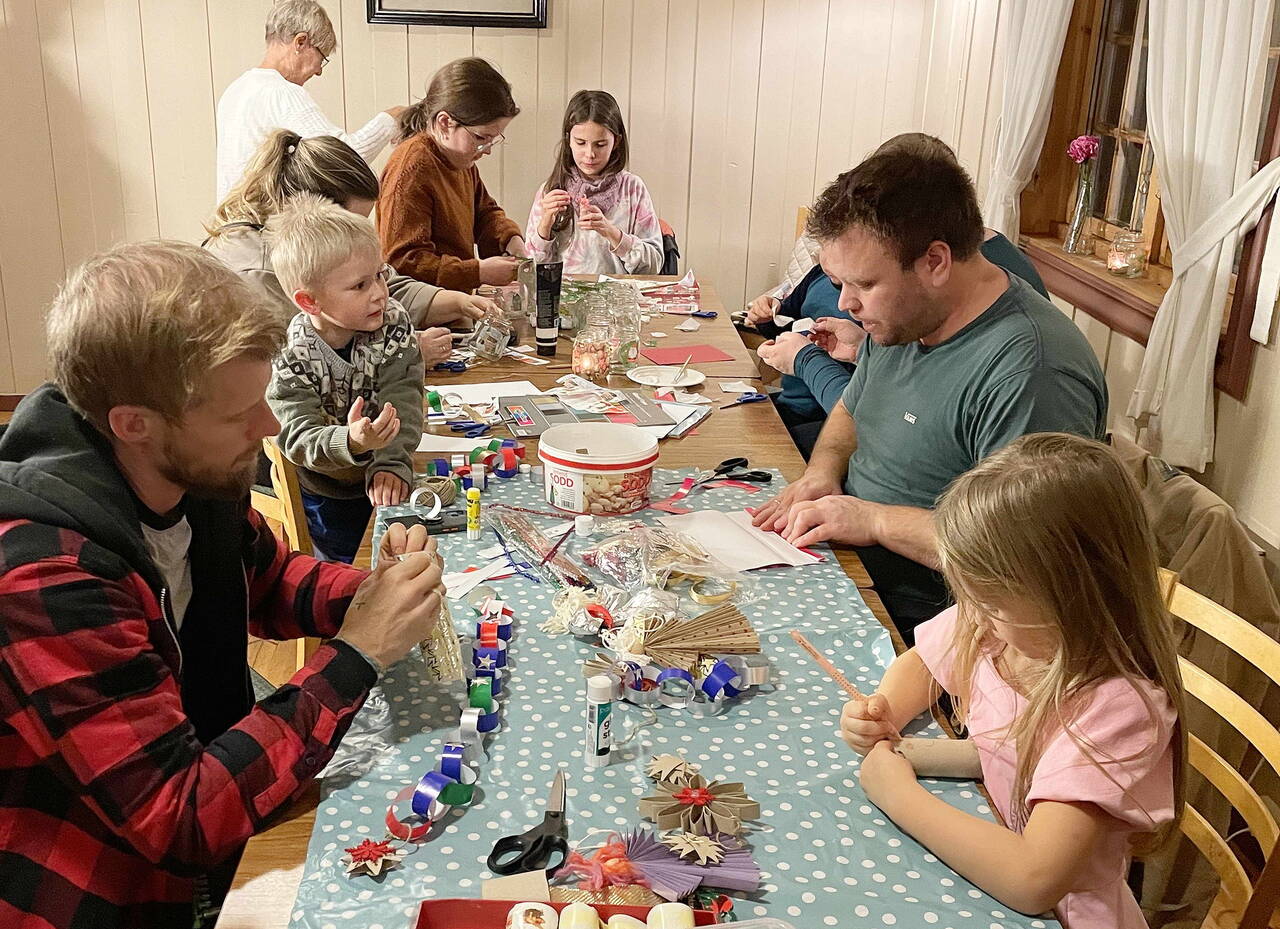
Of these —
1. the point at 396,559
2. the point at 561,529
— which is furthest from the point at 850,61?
the point at 396,559

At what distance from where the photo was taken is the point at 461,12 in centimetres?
467

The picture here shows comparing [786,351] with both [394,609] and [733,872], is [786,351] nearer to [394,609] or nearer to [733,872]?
[394,609]

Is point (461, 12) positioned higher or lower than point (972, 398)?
higher

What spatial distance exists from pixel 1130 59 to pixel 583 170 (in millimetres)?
1835

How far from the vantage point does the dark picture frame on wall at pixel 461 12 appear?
15.3 ft

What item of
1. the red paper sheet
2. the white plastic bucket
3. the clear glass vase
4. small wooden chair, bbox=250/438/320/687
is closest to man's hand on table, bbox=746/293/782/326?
the red paper sheet

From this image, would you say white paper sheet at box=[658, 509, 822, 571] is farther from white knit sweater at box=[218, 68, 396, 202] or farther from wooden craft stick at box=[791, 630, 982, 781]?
white knit sweater at box=[218, 68, 396, 202]

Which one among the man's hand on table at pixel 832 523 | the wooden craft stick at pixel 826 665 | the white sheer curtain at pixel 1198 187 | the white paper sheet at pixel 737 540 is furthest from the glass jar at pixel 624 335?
the wooden craft stick at pixel 826 665

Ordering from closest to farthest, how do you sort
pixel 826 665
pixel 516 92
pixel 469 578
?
1. pixel 826 665
2. pixel 469 578
3. pixel 516 92

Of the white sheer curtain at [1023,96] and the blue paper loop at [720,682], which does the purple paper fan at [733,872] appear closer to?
the blue paper loop at [720,682]

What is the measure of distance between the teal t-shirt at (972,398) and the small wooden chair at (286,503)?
1.07m

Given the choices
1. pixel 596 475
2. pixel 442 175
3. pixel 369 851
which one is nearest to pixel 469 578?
pixel 596 475

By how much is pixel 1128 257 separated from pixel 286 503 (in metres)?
2.42

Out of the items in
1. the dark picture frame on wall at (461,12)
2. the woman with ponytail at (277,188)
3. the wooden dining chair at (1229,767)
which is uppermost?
the dark picture frame on wall at (461,12)
